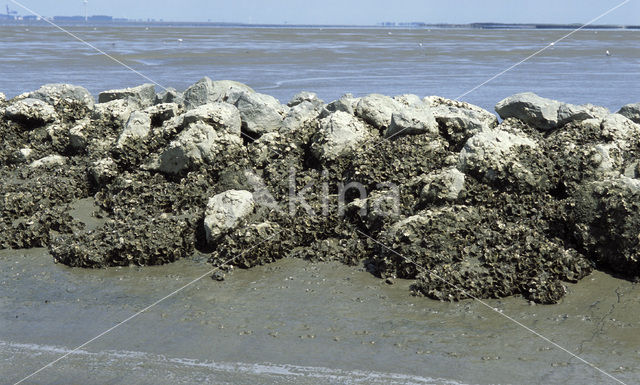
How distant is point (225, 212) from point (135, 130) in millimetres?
2375

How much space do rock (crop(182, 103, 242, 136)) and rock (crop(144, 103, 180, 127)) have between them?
2.04ft

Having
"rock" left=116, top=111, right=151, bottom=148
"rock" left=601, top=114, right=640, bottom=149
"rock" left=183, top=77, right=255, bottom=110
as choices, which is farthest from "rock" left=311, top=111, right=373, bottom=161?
"rock" left=601, top=114, right=640, bottom=149

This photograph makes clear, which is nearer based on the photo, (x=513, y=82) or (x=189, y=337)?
(x=189, y=337)

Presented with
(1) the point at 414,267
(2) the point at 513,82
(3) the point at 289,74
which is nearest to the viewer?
(1) the point at 414,267

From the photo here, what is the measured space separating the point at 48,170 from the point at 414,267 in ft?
18.6

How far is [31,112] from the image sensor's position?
1030cm

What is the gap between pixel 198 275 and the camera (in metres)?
6.57

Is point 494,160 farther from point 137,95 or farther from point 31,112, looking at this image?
point 31,112

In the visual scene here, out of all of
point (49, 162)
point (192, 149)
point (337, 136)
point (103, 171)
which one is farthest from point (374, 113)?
point (49, 162)

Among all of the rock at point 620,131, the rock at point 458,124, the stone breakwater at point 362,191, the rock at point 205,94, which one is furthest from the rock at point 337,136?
the rock at point 620,131

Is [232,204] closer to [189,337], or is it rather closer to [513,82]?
[189,337]

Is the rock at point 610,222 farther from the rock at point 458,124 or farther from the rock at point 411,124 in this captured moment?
the rock at point 411,124

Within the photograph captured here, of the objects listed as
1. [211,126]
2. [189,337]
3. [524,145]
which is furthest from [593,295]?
[211,126]

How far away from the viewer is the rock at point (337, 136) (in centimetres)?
793
